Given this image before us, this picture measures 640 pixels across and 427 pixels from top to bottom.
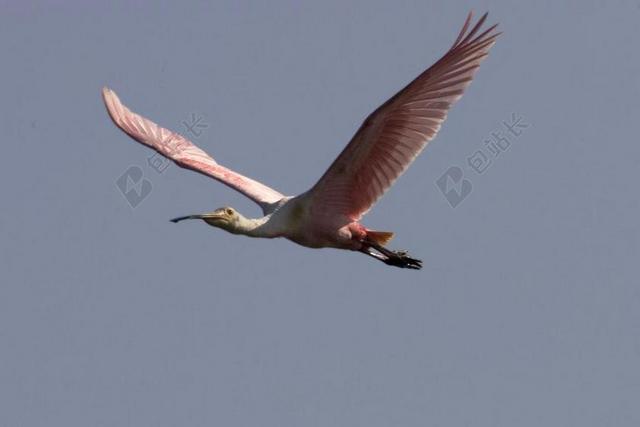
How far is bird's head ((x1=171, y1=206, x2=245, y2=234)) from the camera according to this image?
1708 cm

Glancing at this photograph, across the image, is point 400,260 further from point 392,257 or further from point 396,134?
point 396,134

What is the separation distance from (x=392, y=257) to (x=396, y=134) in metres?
2.36

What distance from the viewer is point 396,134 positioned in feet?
51.9

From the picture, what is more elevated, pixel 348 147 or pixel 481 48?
pixel 481 48

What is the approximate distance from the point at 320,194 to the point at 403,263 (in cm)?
191

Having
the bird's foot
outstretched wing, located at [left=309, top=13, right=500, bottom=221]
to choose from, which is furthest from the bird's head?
the bird's foot

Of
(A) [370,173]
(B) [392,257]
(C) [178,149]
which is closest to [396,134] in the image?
(A) [370,173]

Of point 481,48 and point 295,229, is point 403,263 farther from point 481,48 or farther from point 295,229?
point 481,48

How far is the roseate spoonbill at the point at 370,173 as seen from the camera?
1527cm

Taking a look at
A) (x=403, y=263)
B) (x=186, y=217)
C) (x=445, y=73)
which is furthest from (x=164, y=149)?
(x=445, y=73)

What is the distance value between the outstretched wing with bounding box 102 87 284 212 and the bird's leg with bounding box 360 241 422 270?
5.02 ft

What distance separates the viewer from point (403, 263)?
17.8 m

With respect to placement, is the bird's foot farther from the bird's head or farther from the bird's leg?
the bird's head

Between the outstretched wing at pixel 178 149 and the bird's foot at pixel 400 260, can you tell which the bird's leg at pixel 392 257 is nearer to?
the bird's foot at pixel 400 260
